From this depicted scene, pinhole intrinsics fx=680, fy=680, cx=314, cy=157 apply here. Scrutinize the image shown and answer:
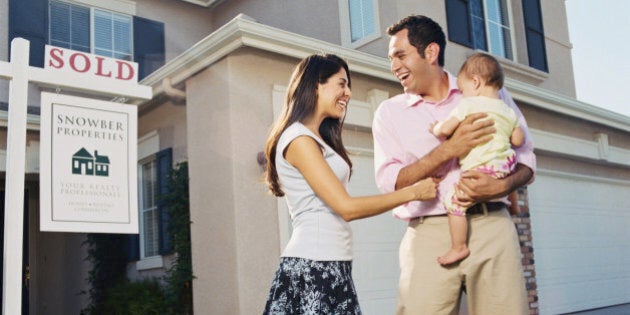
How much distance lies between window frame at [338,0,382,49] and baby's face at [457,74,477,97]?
5.87m

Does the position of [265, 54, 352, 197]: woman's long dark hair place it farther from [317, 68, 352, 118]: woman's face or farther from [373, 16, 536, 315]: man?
[373, 16, 536, 315]: man

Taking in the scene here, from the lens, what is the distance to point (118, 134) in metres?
5.07

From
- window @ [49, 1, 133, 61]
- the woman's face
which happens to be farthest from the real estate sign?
window @ [49, 1, 133, 61]

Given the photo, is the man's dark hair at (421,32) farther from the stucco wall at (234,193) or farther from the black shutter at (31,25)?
the black shutter at (31,25)

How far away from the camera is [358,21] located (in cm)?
902

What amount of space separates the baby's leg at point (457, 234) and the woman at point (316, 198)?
153mm

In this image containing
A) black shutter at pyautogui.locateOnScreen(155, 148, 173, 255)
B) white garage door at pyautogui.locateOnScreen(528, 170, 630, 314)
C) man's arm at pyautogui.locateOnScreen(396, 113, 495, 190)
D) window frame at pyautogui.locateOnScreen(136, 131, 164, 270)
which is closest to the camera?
man's arm at pyautogui.locateOnScreen(396, 113, 495, 190)

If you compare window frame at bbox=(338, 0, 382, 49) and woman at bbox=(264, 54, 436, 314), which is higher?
window frame at bbox=(338, 0, 382, 49)

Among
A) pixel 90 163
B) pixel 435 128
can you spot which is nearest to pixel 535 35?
pixel 90 163

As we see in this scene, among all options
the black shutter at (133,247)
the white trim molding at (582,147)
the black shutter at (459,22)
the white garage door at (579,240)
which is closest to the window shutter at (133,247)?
the black shutter at (133,247)

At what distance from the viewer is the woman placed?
2287 millimetres

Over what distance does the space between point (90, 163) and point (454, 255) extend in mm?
3254

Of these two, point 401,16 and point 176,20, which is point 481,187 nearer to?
point 401,16

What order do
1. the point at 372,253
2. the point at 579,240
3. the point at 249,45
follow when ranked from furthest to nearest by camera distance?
the point at 579,240 → the point at 372,253 → the point at 249,45
